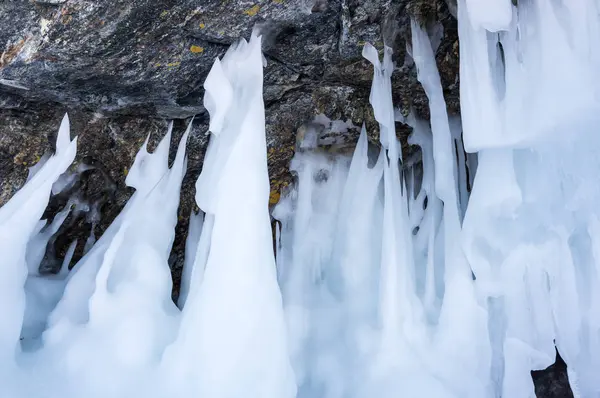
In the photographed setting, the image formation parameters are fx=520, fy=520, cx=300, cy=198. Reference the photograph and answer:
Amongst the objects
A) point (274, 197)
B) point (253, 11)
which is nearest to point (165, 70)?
point (253, 11)

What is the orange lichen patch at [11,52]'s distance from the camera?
9.36ft

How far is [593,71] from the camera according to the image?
2.73 metres

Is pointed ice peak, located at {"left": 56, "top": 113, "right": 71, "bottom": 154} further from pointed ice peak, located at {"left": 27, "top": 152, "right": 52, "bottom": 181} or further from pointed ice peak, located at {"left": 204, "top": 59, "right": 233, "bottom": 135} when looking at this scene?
pointed ice peak, located at {"left": 204, "top": 59, "right": 233, "bottom": 135}

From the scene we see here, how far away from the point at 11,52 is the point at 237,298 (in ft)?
6.04

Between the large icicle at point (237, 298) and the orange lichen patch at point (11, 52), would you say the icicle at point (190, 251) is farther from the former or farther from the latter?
the orange lichen patch at point (11, 52)

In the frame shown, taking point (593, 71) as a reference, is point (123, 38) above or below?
above

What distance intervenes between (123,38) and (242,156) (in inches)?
37.1

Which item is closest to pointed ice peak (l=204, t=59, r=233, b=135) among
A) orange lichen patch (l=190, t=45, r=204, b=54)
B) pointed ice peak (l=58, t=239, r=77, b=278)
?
orange lichen patch (l=190, t=45, r=204, b=54)

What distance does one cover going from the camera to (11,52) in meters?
2.87

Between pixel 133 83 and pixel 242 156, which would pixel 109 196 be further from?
pixel 242 156

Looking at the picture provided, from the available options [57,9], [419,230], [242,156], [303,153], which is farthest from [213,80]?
[419,230]

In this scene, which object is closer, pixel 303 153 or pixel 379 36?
pixel 379 36

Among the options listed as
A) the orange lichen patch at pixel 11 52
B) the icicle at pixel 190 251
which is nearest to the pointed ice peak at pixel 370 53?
the icicle at pixel 190 251

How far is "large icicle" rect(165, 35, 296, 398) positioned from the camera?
8.98 ft
